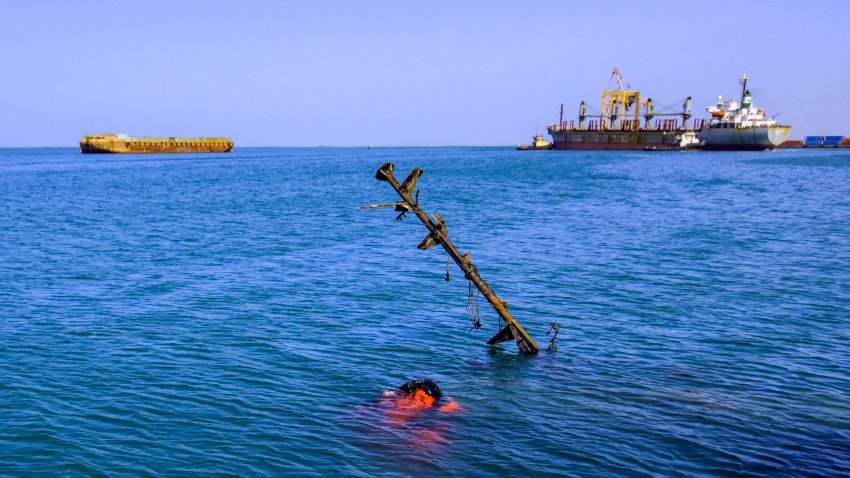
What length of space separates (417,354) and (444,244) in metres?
5.00

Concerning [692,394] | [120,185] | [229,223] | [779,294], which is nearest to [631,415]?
[692,394]

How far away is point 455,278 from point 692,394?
57.2 feet

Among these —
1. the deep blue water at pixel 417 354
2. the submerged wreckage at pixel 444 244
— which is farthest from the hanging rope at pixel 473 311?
the submerged wreckage at pixel 444 244

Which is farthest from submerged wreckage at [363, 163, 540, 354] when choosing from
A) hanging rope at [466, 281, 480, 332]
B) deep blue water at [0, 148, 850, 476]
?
hanging rope at [466, 281, 480, 332]

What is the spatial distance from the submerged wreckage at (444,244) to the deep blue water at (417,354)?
752 millimetres

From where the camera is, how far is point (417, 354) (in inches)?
859

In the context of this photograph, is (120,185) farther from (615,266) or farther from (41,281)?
(615,266)

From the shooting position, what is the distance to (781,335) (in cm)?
2358

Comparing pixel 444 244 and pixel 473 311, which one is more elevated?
pixel 444 244

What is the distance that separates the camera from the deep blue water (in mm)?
14812

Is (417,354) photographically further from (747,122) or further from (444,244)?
(747,122)

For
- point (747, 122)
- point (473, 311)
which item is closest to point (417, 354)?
point (473, 311)

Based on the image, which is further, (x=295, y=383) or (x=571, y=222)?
(x=571, y=222)

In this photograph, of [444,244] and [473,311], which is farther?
[473,311]
